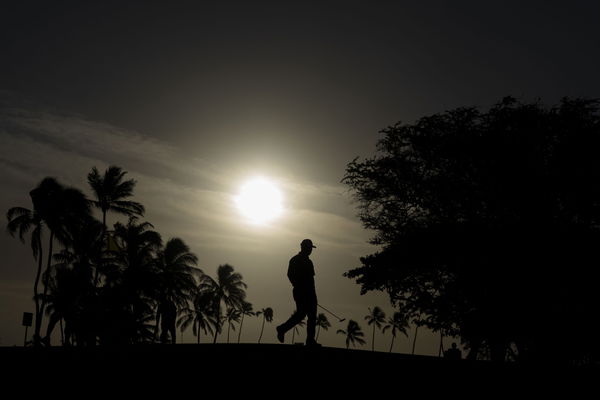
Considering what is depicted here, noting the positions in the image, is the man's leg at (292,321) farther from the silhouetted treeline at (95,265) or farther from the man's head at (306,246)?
the silhouetted treeline at (95,265)

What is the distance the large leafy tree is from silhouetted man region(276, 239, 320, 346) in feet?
35.7

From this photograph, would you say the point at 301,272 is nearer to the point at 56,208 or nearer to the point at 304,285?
the point at 304,285

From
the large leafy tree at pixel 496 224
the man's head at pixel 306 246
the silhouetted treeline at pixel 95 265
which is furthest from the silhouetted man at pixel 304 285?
the silhouetted treeline at pixel 95 265

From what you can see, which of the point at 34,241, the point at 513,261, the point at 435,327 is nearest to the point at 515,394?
the point at 513,261

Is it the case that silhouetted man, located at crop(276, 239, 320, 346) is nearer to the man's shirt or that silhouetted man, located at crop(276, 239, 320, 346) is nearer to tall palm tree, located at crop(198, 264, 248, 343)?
the man's shirt

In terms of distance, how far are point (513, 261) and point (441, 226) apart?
122 inches

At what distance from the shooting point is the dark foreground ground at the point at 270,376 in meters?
7.50

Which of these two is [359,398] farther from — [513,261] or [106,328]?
[106,328]

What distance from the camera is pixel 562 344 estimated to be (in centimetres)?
1953

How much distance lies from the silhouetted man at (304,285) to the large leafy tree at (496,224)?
10.9 m

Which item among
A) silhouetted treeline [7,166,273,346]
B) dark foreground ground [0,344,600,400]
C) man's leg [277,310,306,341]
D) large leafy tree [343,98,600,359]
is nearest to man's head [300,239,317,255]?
man's leg [277,310,306,341]

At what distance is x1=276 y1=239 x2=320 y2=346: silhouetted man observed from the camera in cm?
1121

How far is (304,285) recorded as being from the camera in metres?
11.2

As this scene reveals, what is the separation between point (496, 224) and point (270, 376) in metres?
15.1
